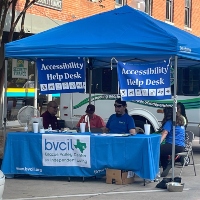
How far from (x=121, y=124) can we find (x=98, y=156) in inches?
42.0

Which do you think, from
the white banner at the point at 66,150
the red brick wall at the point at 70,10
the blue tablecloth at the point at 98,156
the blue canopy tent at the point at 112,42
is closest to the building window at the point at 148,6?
the red brick wall at the point at 70,10

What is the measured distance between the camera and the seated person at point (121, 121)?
10.0 meters

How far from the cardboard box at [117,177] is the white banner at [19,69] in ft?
23.5

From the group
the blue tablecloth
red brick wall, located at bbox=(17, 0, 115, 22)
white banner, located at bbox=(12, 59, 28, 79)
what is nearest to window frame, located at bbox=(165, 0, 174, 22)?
red brick wall, located at bbox=(17, 0, 115, 22)

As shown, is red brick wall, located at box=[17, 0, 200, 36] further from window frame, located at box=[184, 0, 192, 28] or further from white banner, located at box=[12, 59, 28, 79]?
white banner, located at box=[12, 59, 28, 79]

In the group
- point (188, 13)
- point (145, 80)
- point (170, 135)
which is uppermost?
point (188, 13)

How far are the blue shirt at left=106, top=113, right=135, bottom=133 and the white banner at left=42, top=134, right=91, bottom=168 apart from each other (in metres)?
1.02

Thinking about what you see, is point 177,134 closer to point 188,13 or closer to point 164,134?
point 164,134

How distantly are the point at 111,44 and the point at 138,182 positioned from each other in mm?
2692

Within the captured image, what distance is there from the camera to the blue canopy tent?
9062 millimetres

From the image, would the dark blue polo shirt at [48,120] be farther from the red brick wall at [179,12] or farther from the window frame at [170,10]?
the window frame at [170,10]

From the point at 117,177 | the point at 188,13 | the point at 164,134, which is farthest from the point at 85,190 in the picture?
the point at 188,13

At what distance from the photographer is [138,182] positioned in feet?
31.2

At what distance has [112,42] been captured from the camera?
30.5 feet
